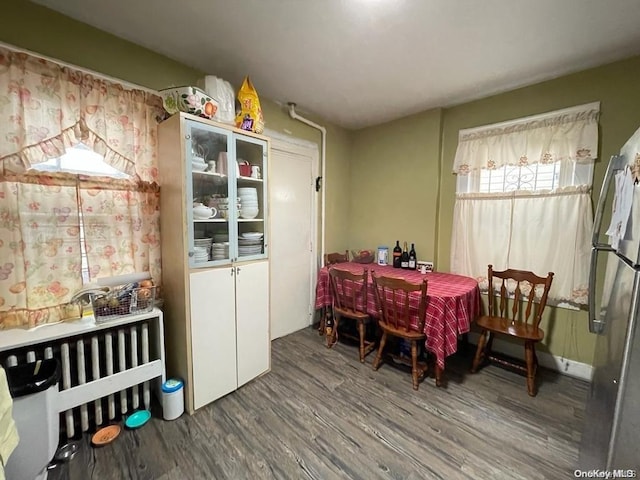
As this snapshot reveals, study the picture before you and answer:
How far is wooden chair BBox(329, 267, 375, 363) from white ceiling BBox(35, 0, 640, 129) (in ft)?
5.60

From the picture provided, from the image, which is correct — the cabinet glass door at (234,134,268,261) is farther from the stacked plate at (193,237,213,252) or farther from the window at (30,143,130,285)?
the window at (30,143,130,285)

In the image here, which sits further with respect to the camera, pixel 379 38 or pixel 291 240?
pixel 291 240

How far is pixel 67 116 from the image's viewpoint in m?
1.52

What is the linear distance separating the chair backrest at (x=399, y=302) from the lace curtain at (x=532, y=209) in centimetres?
95

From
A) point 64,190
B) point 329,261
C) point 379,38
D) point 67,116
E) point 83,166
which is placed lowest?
point 329,261

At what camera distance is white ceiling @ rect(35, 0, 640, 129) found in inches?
57.0

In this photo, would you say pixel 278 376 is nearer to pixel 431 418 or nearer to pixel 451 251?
pixel 431 418

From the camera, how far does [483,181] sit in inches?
99.5

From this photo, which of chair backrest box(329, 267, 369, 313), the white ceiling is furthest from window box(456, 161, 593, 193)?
chair backrest box(329, 267, 369, 313)

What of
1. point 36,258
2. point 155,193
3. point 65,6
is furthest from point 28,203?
point 65,6

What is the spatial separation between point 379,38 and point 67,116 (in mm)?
1974

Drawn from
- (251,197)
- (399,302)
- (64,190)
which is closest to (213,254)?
(251,197)

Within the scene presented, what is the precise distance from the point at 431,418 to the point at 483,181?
2120mm

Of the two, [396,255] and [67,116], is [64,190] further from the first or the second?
[396,255]
